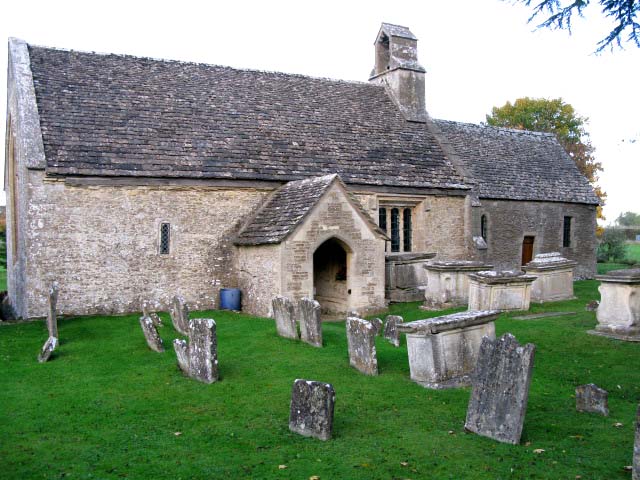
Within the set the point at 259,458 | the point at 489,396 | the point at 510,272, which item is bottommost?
the point at 259,458

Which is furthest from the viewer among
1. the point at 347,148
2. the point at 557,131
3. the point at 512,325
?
the point at 557,131

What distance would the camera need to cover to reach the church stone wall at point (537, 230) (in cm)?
2786

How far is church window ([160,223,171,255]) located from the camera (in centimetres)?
1902

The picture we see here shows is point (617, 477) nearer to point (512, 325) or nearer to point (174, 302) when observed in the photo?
point (512, 325)

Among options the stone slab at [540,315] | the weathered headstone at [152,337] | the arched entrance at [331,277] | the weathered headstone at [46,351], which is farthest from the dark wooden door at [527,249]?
the weathered headstone at [46,351]

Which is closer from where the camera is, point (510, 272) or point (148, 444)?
point (148, 444)

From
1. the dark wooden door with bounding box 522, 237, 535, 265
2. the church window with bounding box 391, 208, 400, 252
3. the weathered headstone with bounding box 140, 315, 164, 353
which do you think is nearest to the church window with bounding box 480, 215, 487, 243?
the dark wooden door with bounding box 522, 237, 535, 265

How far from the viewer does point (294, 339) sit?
1378 centimetres

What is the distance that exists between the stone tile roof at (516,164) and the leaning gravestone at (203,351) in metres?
18.7

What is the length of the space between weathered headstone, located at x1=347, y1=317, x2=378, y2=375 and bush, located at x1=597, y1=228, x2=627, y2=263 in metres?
36.1

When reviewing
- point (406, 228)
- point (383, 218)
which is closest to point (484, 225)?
point (406, 228)

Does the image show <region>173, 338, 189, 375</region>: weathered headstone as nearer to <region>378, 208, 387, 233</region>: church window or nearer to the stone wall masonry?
the stone wall masonry

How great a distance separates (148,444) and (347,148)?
16382 millimetres

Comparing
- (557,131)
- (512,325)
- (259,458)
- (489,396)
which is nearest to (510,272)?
(512,325)
